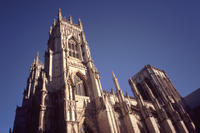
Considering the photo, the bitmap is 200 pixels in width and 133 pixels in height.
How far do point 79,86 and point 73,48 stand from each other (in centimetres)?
1089

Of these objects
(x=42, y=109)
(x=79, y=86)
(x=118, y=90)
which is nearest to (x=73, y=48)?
(x=79, y=86)

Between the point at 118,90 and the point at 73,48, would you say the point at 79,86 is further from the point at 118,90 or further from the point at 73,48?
the point at 73,48

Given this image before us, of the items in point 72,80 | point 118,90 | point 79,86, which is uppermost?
point 79,86

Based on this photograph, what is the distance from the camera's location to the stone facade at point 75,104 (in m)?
18.8

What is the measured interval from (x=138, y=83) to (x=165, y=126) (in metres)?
23.1

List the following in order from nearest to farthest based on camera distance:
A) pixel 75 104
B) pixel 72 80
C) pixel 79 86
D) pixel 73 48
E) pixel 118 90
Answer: pixel 75 104, pixel 72 80, pixel 79 86, pixel 118 90, pixel 73 48

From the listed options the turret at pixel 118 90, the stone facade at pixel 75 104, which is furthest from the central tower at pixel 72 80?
the turret at pixel 118 90

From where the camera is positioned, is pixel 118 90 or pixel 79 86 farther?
pixel 118 90

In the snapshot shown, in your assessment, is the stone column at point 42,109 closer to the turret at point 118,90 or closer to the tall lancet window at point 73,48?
the turret at point 118,90

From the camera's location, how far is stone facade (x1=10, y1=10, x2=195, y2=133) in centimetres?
1880

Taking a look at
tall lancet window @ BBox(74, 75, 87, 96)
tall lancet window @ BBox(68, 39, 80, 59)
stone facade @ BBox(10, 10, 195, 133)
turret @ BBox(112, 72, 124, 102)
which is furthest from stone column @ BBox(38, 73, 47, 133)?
tall lancet window @ BBox(68, 39, 80, 59)

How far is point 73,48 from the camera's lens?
33.1 m

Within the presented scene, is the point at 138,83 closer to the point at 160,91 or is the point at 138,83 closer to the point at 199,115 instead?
the point at 160,91

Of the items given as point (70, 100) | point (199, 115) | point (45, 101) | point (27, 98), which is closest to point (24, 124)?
point (27, 98)
